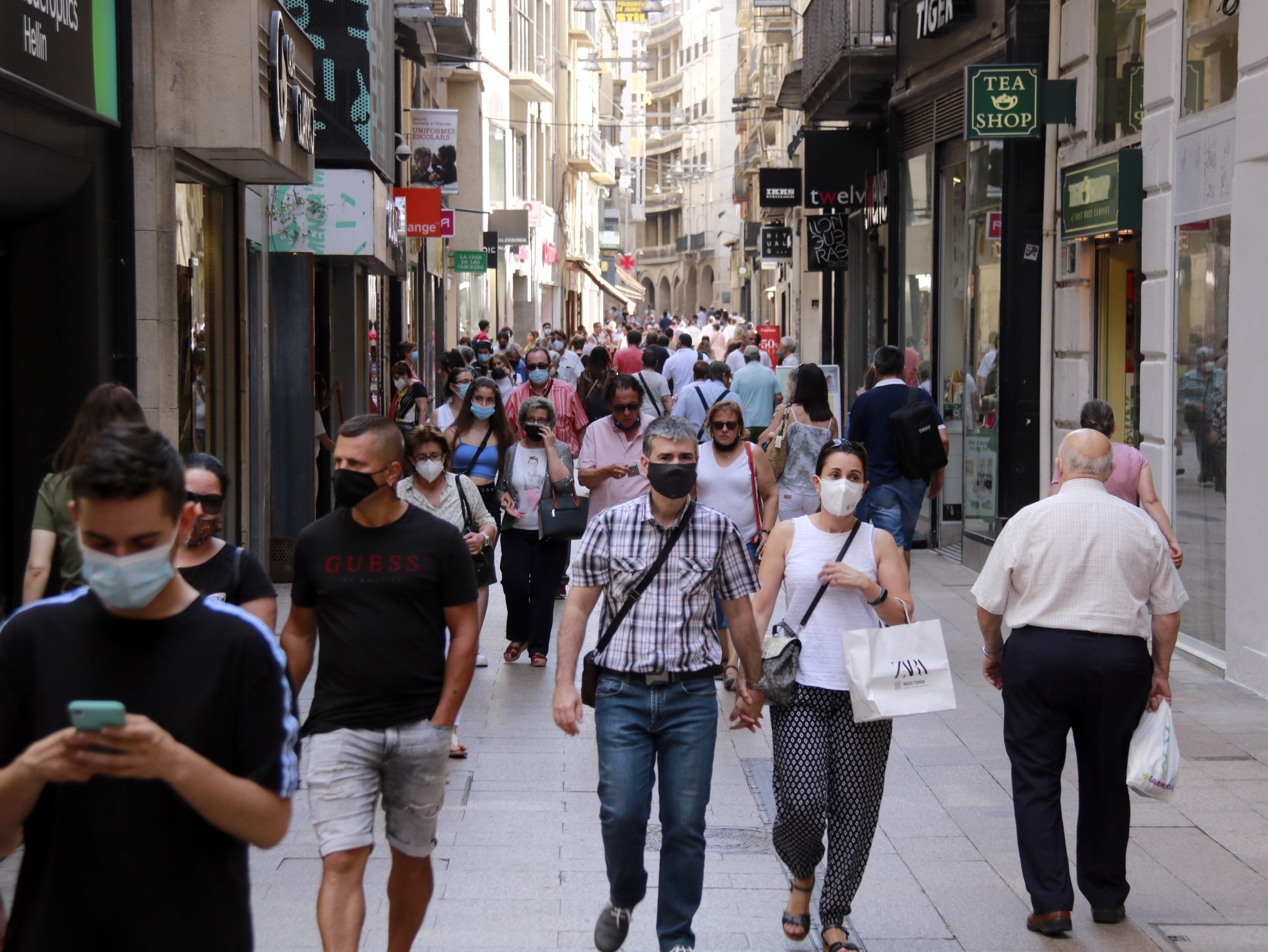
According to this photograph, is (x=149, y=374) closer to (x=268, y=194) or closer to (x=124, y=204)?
(x=124, y=204)

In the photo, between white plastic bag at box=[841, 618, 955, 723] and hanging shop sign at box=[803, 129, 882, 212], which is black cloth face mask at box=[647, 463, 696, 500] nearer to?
white plastic bag at box=[841, 618, 955, 723]

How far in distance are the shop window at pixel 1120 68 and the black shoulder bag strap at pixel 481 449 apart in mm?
4937

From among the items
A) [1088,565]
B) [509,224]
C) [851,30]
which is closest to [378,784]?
[1088,565]

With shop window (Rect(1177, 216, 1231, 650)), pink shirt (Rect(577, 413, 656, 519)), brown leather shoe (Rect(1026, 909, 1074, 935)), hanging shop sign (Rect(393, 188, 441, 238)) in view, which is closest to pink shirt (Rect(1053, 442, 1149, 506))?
shop window (Rect(1177, 216, 1231, 650))

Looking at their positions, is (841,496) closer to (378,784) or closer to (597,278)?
(378,784)

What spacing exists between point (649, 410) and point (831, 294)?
39.0 ft

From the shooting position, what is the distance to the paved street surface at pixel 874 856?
204 inches

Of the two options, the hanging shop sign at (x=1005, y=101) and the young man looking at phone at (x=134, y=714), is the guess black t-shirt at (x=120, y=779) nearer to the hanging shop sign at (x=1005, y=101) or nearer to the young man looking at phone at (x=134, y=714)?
the young man looking at phone at (x=134, y=714)

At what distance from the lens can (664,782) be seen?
186 inches

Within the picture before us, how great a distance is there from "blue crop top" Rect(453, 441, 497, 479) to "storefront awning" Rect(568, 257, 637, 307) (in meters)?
49.6

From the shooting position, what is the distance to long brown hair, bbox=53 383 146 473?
5121 mm

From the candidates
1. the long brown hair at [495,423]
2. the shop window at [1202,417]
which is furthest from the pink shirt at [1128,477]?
the long brown hair at [495,423]

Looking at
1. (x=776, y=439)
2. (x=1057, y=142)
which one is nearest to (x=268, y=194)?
(x=776, y=439)

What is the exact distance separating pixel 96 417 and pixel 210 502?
0.78 m
